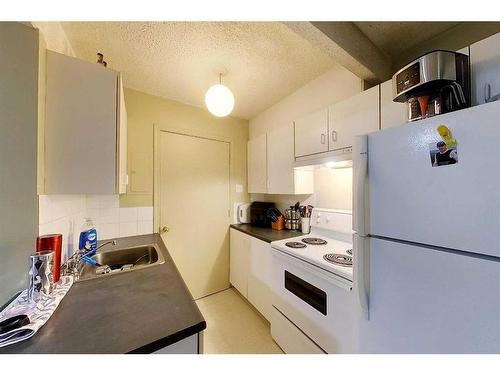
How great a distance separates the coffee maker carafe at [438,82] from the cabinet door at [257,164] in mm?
1545

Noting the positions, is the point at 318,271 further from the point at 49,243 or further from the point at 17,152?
the point at 17,152

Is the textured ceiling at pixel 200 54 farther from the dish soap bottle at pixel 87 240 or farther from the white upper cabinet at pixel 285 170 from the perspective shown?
the dish soap bottle at pixel 87 240

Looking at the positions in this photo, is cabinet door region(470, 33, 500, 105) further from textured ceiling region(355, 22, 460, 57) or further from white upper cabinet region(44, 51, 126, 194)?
white upper cabinet region(44, 51, 126, 194)

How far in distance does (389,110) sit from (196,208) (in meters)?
2.08

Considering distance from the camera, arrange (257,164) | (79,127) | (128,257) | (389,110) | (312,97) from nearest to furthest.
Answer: (79,127) < (389,110) < (128,257) < (312,97) < (257,164)

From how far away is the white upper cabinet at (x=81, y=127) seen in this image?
98cm

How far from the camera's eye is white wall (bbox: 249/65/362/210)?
5.42 ft

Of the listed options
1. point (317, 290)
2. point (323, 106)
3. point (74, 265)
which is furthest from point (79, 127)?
point (323, 106)

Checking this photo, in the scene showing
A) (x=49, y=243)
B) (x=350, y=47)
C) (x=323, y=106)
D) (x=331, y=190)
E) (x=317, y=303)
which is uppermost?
(x=350, y=47)

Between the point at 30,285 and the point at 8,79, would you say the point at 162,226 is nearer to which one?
the point at 30,285

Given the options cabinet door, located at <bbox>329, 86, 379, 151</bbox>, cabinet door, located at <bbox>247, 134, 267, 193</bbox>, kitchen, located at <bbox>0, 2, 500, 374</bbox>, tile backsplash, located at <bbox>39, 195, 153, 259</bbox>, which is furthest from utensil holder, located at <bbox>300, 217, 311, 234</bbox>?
tile backsplash, located at <bbox>39, 195, 153, 259</bbox>

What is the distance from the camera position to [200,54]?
4.91 ft
